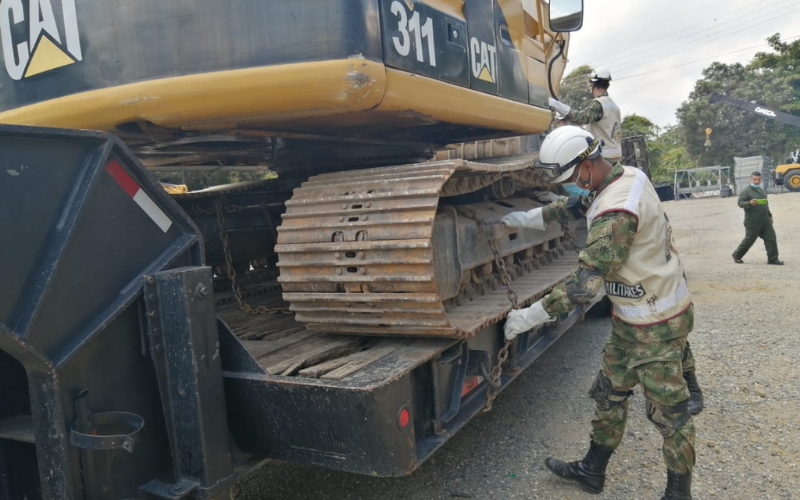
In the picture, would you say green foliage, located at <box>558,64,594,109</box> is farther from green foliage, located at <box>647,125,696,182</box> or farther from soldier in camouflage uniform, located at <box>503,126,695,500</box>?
soldier in camouflage uniform, located at <box>503,126,695,500</box>

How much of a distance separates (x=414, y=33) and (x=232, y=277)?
186cm

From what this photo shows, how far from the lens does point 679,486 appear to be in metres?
2.94

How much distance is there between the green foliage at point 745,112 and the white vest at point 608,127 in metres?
38.8

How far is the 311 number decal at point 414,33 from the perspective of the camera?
108 inches

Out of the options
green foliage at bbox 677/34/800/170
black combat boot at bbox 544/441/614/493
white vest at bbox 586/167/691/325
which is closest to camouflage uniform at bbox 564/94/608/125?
white vest at bbox 586/167/691/325

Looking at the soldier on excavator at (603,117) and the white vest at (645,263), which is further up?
the soldier on excavator at (603,117)

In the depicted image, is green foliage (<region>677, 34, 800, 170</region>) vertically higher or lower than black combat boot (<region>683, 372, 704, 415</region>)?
higher

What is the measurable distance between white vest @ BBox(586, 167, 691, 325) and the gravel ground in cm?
97

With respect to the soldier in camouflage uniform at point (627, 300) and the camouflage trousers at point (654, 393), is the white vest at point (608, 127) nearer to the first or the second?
the soldier in camouflage uniform at point (627, 300)

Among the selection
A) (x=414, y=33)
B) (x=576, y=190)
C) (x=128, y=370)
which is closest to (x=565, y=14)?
(x=576, y=190)

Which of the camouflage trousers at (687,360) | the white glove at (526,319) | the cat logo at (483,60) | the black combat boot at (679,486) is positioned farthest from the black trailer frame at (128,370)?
the camouflage trousers at (687,360)

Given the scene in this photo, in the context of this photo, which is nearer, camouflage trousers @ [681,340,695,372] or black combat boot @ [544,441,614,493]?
black combat boot @ [544,441,614,493]

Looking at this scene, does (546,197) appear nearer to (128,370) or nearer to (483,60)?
(483,60)

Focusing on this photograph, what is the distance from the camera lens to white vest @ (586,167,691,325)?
297 cm
